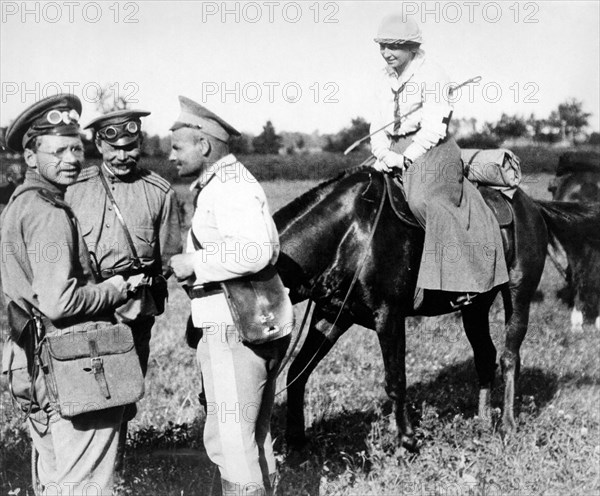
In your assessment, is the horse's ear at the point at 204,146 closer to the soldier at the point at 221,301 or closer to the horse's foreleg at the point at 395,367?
the soldier at the point at 221,301

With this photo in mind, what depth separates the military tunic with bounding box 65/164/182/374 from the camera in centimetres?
427

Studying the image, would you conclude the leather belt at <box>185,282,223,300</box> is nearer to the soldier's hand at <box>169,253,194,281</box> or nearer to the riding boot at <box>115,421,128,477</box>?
the soldier's hand at <box>169,253,194,281</box>

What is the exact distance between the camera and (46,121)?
133 inches

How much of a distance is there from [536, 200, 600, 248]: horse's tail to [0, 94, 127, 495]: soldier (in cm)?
437

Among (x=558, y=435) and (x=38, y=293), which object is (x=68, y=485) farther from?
(x=558, y=435)

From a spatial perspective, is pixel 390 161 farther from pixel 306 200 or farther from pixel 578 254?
pixel 578 254

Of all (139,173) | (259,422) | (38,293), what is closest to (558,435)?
(259,422)

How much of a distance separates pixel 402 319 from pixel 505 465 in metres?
1.21

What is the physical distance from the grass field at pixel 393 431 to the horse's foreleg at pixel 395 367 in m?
0.14

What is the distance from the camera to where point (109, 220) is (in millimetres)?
4305

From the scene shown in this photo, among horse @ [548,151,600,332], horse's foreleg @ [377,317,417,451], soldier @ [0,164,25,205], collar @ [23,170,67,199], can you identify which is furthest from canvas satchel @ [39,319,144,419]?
soldier @ [0,164,25,205]

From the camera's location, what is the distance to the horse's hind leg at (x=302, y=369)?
5.29 meters

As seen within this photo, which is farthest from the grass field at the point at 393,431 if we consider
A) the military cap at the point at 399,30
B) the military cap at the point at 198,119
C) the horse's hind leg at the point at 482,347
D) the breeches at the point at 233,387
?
the military cap at the point at 399,30

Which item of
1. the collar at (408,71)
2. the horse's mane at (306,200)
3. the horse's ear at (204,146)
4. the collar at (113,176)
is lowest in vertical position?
the horse's mane at (306,200)
